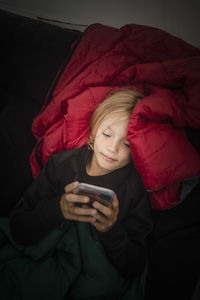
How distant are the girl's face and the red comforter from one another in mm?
25

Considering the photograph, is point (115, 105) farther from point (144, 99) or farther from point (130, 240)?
point (130, 240)

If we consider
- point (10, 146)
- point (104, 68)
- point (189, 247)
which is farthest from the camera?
point (10, 146)

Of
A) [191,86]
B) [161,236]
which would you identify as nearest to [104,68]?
[191,86]

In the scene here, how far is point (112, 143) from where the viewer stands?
20.5 inches

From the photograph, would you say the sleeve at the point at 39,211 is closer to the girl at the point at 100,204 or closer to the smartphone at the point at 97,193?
the girl at the point at 100,204

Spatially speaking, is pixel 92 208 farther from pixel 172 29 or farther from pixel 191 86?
pixel 172 29

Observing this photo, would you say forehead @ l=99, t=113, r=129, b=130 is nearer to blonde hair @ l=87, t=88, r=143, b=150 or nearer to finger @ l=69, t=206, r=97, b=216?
blonde hair @ l=87, t=88, r=143, b=150

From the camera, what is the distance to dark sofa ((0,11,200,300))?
51 centimetres

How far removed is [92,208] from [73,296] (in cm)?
25

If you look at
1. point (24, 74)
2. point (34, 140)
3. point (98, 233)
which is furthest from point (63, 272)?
point (24, 74)

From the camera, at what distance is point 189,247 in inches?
19.4

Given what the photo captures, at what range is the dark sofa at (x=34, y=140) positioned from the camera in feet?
1.68

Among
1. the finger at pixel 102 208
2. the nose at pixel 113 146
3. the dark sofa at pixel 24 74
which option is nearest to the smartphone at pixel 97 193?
the finger at pixel 102 208

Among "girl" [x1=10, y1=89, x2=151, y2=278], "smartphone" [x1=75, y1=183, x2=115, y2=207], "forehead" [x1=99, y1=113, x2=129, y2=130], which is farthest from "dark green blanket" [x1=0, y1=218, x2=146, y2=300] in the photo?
"forehead" [x1=99, y1=113, x2=129, y2=130]
